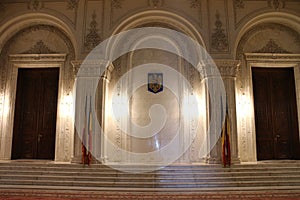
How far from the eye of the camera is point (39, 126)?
36.9 feet

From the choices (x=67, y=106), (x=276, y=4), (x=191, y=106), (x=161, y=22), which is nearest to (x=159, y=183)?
(x=191, y=106)

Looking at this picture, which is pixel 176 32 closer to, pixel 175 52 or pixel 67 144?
pixel 175 52

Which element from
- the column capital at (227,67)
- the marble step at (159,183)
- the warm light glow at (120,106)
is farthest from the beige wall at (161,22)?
the marble step at (159,183)

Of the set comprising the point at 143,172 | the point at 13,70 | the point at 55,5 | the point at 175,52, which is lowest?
the point at 143,172

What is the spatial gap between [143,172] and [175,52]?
209 inches

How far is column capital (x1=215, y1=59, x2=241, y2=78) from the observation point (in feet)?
32.9

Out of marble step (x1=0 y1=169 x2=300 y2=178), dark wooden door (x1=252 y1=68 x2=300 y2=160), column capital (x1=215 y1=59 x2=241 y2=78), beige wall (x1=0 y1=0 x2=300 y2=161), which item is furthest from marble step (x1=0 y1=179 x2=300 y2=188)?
column capital (x1=215 y1=59 x2=241 y2=78)

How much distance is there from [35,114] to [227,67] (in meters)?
7.70

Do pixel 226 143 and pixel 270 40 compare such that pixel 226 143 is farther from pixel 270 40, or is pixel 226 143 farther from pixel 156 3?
pixel 156 3

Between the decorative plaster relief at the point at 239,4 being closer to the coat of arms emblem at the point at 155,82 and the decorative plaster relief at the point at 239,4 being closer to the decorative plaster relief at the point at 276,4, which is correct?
the decorative plaster relief at the point at 276,4

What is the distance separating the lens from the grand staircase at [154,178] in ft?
24.4

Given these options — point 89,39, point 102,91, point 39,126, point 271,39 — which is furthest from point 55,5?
point 271,39

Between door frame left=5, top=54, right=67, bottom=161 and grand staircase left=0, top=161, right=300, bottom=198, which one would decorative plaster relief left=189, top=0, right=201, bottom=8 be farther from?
grand staircase left=0, top=161, right=300, bottom=198

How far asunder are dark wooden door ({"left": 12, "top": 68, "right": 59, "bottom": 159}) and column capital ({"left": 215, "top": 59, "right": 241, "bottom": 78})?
6485 mm
